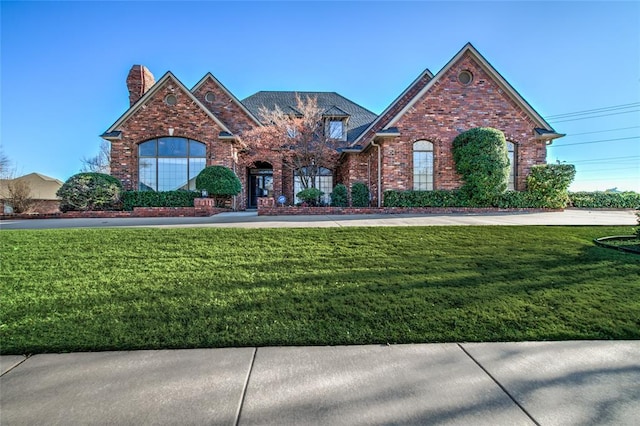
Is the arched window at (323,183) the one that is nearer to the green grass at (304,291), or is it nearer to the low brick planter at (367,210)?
the low brick planter at (367,210)

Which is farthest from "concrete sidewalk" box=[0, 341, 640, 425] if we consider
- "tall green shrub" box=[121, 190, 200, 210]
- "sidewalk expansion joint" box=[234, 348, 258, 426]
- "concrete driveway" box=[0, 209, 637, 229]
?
"tall green shrub" box=[121, 190, 200, 210]

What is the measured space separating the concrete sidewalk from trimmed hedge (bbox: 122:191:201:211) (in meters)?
13.6

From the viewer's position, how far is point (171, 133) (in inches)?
661

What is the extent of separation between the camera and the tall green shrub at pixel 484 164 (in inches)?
548

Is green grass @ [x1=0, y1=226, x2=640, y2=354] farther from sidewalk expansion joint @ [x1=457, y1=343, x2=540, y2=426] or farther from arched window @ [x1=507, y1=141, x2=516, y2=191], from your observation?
arched window @ [x1=507, y1=141, x2=516, y2=191]

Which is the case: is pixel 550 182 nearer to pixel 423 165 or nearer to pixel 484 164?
pixel 484 164

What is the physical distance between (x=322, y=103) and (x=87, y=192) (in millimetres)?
16040

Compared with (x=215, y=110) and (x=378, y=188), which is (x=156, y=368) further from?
(x=215, y=110)

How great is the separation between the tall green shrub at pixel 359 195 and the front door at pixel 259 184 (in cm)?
691

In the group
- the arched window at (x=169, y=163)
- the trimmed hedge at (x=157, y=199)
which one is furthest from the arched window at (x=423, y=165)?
the arched window at (x=169, y=163)

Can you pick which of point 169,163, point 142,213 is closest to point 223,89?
point 169,163

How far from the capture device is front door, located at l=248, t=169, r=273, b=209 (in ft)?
69.0

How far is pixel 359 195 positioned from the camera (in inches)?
632

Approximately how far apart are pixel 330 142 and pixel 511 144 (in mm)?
8891
